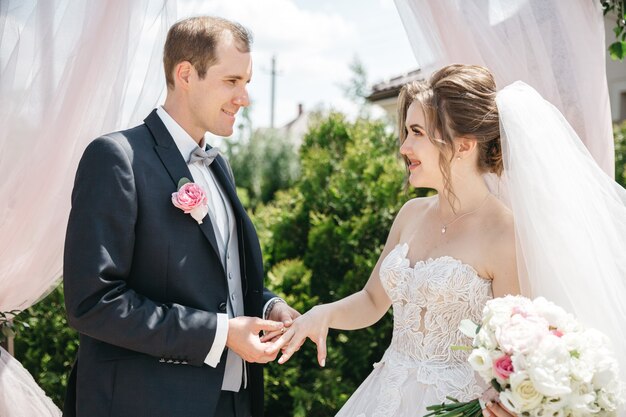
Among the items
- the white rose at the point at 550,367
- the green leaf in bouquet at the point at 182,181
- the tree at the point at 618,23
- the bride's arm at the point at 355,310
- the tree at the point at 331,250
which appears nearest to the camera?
the white rose at the point at 550,367

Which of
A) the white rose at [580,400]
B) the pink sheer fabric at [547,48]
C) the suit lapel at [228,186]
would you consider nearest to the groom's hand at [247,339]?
the suit lapel at [228,186]

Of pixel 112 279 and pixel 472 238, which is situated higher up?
pixel 112 279

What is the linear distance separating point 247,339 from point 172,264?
0.40 meters

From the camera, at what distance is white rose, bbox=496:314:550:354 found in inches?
74.6

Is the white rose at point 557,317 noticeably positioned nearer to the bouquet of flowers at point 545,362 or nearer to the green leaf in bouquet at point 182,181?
the bouquet of flowers at point 545,362

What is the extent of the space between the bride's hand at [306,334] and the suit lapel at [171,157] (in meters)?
0.51

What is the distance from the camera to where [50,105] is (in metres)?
3.08

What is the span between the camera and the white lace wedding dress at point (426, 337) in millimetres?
2613

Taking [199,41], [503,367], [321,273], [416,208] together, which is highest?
[199,41]

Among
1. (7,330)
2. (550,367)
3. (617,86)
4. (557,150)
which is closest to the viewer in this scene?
(550,367)

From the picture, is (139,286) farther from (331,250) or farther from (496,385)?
(331,250)

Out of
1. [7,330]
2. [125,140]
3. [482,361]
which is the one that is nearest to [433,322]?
[482,361]

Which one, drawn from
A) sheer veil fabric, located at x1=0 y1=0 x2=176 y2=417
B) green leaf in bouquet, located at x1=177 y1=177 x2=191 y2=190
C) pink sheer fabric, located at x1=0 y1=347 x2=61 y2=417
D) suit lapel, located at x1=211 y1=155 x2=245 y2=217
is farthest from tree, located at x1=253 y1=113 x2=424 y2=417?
green leaf in bouquet, located at x1=177 y1=177 x2=191 y2=190

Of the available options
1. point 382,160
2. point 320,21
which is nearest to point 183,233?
point 382,160
